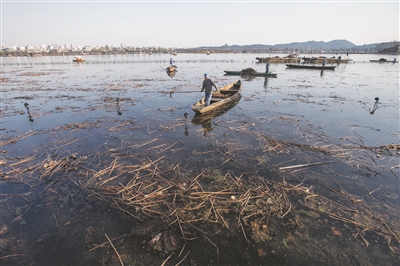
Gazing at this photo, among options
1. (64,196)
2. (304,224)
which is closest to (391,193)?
(304,224)

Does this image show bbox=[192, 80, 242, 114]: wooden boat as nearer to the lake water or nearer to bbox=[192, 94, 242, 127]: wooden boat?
bbox=[192, 94, 242, 127]: wooden boat

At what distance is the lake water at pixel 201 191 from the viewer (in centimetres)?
424

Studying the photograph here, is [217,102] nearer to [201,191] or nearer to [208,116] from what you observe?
[208,116]

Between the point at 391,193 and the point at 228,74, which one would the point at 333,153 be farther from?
the point at 228,74

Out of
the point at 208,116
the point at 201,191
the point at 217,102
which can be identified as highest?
the point at 217,102

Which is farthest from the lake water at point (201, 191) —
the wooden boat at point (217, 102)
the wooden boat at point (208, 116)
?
the wooden boat at point (217, 102)

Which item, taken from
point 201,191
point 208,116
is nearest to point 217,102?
point 208,116

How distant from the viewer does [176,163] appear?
7.45 metres

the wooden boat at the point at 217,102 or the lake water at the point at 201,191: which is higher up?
the wooden boat at the point at 217,102

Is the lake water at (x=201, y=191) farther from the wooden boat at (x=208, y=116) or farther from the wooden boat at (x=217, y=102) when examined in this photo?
the wooden boat at (x=217, y=102)

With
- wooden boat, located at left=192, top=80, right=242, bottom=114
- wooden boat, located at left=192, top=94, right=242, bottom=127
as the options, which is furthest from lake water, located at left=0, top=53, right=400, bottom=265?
wooden boat, located at left=192, top=80, right=242, bottom=114

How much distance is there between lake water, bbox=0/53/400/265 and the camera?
13.9 feet

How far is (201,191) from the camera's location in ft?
19.5

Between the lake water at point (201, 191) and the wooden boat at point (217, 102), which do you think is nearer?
the lake water at point (201, 191)
